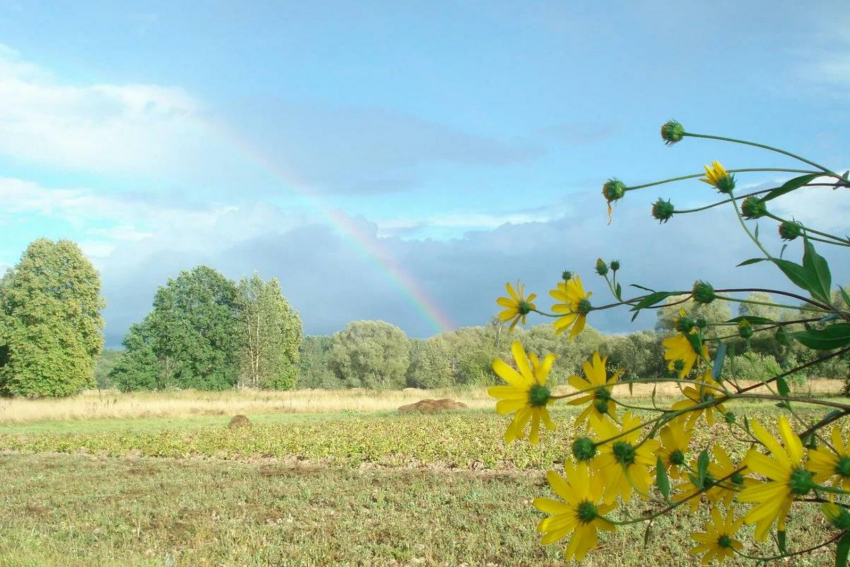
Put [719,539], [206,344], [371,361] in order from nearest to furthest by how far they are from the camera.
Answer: [719,539]
[206,344]
[371,361]

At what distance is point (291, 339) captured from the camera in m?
42.4

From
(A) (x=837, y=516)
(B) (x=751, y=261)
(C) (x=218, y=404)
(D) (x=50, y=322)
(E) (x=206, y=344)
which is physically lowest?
(C) (x=218, y=404)

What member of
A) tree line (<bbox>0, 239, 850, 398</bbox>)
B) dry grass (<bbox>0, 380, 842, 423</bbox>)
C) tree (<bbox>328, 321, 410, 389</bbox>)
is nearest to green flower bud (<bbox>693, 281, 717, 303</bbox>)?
tree line (<bbox>0, 239, 850, 398</bbox>)

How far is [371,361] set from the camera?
5062 cm

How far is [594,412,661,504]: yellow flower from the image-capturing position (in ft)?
2.10

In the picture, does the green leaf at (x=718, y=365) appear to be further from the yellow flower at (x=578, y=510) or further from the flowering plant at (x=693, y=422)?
the yellow flower at (x=578, y=510)

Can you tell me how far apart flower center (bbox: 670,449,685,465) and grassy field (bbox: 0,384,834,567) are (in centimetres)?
378

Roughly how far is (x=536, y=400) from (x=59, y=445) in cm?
1516

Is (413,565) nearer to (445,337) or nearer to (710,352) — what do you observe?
(710,352)

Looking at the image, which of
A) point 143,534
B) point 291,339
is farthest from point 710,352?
point 291,339

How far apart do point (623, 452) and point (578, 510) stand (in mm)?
73

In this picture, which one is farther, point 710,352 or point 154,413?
point 154,413

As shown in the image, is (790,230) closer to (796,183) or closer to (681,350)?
(796,183)

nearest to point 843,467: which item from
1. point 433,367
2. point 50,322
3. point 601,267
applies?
point 601,267
